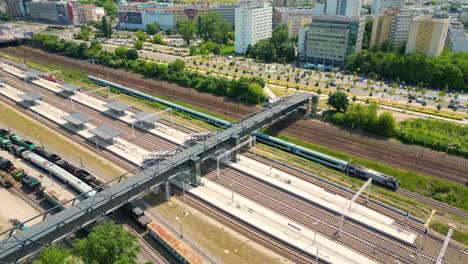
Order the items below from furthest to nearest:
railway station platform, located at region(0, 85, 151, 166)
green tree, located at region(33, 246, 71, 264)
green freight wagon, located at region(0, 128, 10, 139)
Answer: green freight wagon, located at region(0, 128, 10, 139) < railway station platform, located at region(0, 85, 151, 166) < green tree, located at region(33, 246, 71, 264)

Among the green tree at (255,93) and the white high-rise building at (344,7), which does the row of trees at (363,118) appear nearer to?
the green tree at (255,93)

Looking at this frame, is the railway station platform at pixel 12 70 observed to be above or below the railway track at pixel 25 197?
above

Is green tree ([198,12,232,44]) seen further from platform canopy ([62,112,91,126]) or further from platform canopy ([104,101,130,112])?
platform canopy ([62,112,91,126])

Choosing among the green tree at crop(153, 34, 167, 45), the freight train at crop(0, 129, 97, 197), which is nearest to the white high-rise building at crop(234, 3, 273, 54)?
the green tree at crop(153, 34, 167, 45)

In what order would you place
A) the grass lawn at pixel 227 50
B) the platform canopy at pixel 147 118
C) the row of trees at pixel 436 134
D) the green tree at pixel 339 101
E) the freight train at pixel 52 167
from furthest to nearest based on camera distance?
the grass lawn at pixel 227 50
the green tree at pixel 339 101
the platform canopy at pixel 147 118
the row of trees at pixel 436 134
the freight train at pixel 52 167

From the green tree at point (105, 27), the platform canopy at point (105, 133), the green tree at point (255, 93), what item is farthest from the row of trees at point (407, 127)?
the green tree at point (105, 27)

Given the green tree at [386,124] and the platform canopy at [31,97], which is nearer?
the green tree at [386,124]

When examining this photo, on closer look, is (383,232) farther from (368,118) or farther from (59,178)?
(59,178)
